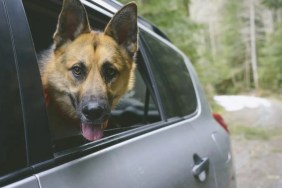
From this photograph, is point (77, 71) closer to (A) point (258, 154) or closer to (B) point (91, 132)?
(B) point (91, 132)

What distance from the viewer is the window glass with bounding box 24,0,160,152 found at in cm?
285

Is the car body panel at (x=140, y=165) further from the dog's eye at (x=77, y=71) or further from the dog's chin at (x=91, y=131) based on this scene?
the dog's eye at (x=77, y=71)

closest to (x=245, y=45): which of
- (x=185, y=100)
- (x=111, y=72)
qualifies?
(x=185, y=100)

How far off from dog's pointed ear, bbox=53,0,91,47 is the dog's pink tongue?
1.90ft

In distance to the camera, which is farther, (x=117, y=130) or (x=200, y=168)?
(x=200, y=168)

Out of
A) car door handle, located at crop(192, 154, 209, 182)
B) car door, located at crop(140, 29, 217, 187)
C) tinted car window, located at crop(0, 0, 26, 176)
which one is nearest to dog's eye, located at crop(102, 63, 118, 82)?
car door, located at crop(140, 29, 217, 187)

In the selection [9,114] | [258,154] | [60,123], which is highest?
[9,114]

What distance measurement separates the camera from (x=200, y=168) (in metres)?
3.10

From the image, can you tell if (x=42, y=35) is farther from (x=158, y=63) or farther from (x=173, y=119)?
(x=173, y=119)

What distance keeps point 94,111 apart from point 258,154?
9393 mm

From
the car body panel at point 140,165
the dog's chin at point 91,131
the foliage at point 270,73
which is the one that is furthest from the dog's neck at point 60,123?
the foliage at point 270,73

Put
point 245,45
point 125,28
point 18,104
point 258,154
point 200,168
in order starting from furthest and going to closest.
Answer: point 245,45
point 258,154
point 200,168
point 125,28
point 18,104

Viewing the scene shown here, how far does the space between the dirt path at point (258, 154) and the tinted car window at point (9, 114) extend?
22.8ft

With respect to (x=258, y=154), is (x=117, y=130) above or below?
above
